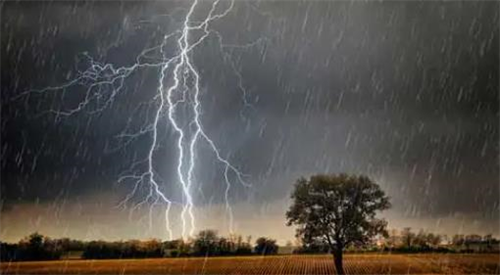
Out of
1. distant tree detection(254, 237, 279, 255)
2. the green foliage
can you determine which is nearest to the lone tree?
the green foliage

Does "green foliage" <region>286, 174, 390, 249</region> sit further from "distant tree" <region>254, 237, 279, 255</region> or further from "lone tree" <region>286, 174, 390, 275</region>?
"distant tree" <region>254, 237, 279, 255</region>

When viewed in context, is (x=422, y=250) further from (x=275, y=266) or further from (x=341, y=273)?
(x=341, y=273)

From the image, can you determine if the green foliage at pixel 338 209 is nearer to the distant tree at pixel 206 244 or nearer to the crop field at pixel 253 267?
the crop field at pixel 253 267

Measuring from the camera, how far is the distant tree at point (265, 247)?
63.3m

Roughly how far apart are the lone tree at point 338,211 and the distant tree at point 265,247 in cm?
2302

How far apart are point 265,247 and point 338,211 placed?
24.6m

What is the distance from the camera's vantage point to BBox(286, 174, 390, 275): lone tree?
40.0 m

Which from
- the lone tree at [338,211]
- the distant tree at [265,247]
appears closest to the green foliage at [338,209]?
the lone tree at [338,211]

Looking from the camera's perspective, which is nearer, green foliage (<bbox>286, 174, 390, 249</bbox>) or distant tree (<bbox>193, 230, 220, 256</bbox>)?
green foliage (<bbox>286, 174, 390, 249</bbox>)

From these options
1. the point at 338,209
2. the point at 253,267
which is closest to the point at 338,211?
the point at 338,209

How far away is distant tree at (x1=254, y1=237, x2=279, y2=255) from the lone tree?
23.0 m

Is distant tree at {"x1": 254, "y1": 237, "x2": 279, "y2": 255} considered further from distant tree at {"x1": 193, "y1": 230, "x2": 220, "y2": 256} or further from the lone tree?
the lone tree

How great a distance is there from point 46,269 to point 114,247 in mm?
11580

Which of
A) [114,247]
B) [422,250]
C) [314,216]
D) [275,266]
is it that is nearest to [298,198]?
[314,216]
